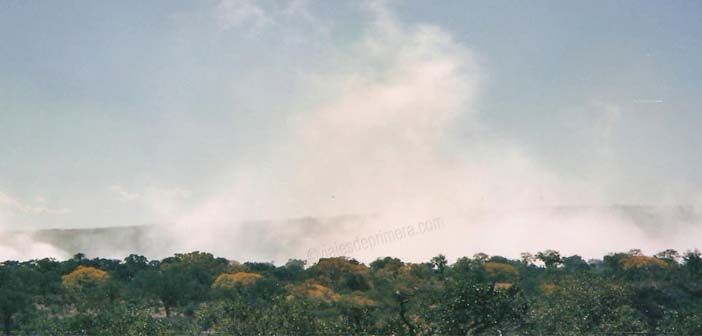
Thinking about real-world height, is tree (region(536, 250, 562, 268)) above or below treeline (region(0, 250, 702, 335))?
above

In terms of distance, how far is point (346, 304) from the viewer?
44062mm

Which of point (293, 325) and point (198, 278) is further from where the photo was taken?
point (198, 278)

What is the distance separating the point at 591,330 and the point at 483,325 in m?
13.1

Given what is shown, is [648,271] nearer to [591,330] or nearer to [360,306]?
[591,330]

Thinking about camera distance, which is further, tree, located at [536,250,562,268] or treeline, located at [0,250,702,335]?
tree, located at [536,250,562,268]

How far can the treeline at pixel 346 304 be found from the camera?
120 feet

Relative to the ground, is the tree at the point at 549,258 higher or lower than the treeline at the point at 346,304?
higher

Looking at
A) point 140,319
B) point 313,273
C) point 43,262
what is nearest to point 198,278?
point 313,273

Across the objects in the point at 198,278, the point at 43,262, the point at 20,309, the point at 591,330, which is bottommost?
the point at 591,330

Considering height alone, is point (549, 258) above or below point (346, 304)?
above

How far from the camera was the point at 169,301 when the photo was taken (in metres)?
75.3

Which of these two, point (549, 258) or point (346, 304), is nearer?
point (346, 304)

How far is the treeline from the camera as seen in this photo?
120 ft

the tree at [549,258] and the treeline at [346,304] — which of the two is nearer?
the treeline at [346,304]
